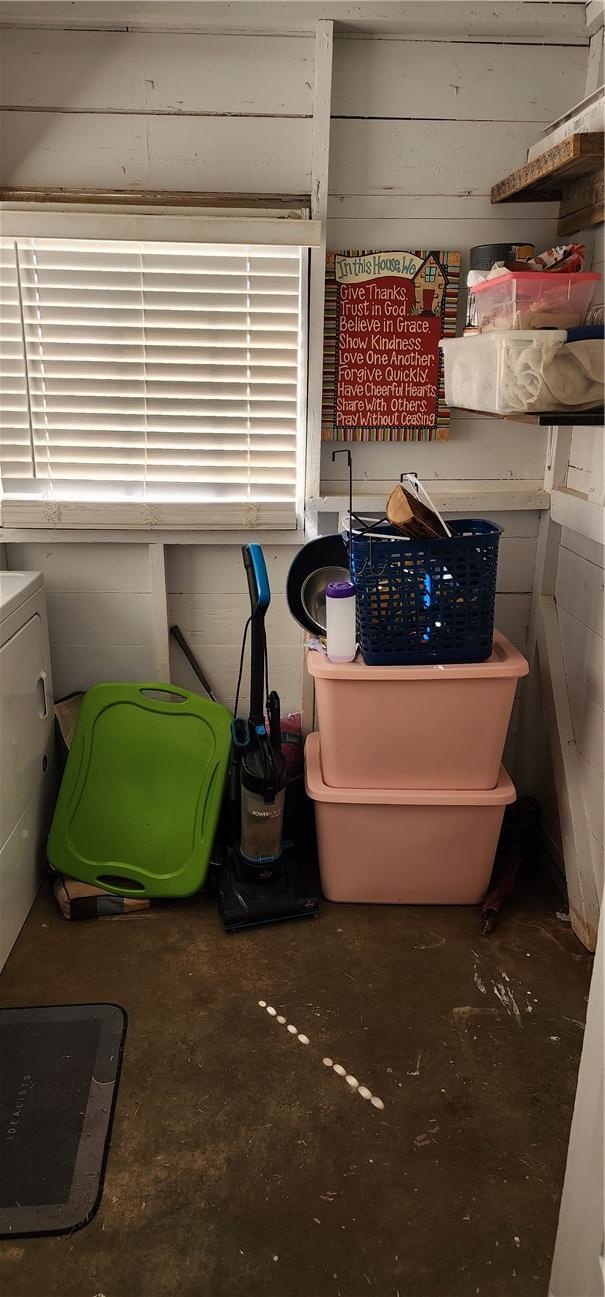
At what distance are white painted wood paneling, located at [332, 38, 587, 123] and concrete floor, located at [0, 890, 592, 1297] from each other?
2.16 meters

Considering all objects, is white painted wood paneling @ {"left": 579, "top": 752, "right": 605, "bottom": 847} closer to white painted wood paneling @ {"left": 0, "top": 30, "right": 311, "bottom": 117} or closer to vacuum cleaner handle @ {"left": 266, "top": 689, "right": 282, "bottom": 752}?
vacuum cleaner handle @ {"left": 266, "top": 689, "right": 282, "bottom": 752}

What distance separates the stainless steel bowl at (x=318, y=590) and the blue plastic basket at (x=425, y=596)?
25cm

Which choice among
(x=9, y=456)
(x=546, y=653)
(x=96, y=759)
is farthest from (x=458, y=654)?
(x=9, y=456)

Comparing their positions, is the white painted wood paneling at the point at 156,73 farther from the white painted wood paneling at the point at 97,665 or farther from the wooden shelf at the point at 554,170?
the white painted wood paneling at the point at 97,665

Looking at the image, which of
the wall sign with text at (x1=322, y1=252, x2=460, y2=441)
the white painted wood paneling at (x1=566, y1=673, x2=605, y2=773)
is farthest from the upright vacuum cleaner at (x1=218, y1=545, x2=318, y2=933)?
the white painted wood paneling at (x1=566, y1=673, x2=605, y2=773)

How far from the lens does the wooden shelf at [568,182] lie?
1.93m

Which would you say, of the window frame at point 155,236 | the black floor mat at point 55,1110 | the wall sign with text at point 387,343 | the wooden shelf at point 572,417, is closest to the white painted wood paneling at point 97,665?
the window frame at point 155,236

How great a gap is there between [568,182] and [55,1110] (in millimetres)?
2519

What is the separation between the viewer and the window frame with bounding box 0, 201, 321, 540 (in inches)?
91.0

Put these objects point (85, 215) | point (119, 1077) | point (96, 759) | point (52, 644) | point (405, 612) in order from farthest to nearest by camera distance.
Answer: point (52, 644), point (96, 759), point (85, 215), point (405, 612), point (119, 1077)

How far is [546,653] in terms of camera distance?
8.46 ft

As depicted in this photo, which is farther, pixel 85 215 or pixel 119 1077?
pixel 85 215

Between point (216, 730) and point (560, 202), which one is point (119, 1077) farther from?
point (560, 202)

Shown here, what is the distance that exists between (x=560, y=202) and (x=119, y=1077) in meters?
2.47
